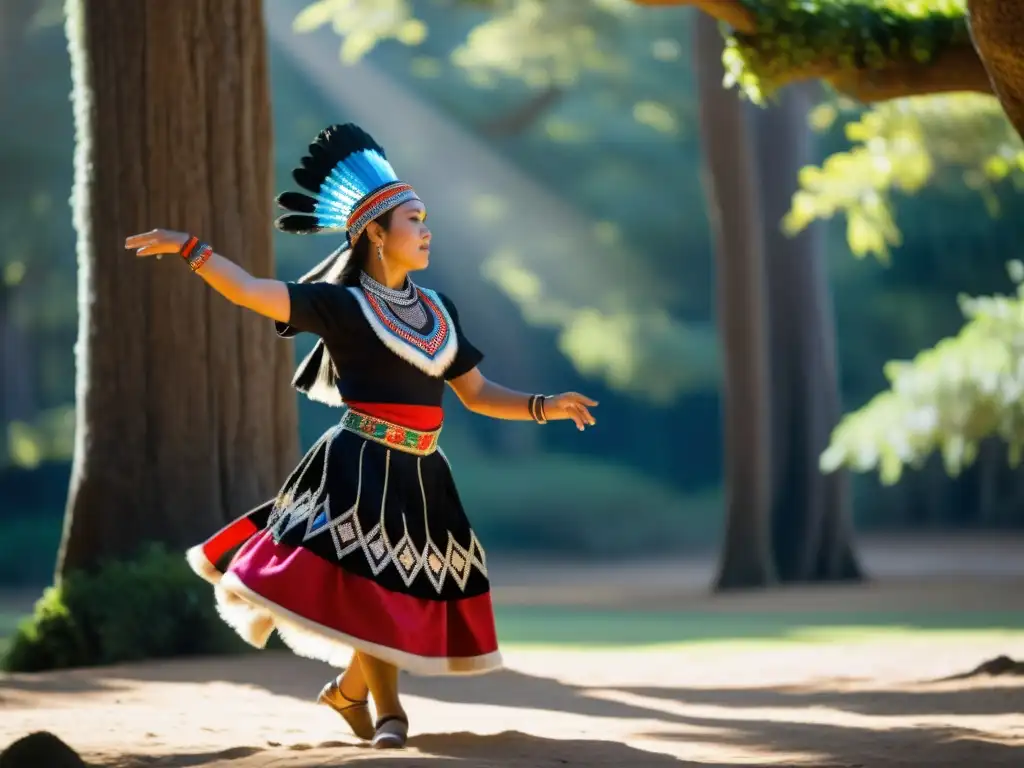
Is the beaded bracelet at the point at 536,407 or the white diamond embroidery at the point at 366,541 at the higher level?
the beaded bracelet at the point at 536,407

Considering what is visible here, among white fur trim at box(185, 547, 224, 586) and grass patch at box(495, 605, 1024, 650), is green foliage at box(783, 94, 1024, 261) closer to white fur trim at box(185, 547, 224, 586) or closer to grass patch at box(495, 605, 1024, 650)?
grass patch at box(495, 605, 1024, 650)

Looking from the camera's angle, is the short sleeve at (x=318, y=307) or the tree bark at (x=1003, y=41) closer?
the short sleeve at (x=318, y=307)

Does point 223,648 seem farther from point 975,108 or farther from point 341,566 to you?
point 975,108

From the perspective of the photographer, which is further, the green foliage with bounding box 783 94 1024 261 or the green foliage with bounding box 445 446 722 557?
the green foliage with bounding box 445 446 722 557

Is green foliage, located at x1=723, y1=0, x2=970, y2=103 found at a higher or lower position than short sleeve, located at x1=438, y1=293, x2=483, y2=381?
higher

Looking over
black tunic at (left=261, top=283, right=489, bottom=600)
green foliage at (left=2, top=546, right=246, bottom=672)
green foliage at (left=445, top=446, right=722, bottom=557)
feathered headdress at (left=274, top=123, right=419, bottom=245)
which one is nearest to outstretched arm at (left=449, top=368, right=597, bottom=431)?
black tunic at (left=261, top=283, right=489, bottom=600)

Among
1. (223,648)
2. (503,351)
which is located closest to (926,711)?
(223,648)

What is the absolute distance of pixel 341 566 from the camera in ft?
18.2

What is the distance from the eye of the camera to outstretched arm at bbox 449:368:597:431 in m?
5.90

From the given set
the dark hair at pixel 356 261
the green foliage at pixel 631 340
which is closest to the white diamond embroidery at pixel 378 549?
the dark hair at pixel 356 261

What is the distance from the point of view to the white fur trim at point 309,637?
5.47 m

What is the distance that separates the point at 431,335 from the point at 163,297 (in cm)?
333

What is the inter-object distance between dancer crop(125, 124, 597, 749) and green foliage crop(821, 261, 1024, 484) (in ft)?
23.4

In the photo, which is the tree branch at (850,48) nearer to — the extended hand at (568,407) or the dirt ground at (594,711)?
the dirt ground at (594,711)
